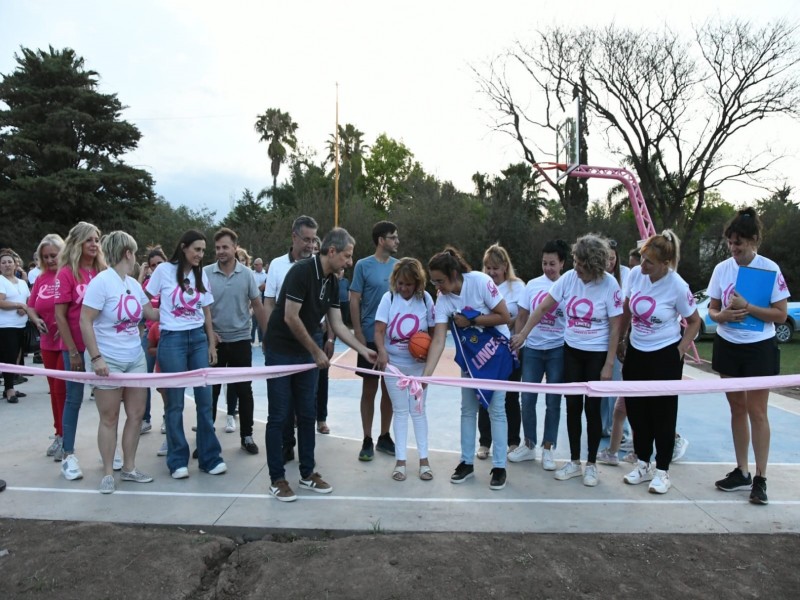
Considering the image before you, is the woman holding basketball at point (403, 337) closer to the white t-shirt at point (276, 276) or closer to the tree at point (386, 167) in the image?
the white t-shirt at point (276, 276)

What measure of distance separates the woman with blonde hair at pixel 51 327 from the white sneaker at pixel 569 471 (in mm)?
4061

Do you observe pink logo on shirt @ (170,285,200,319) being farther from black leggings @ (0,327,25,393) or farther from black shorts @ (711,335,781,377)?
black shorts @ (711,335,781,377)

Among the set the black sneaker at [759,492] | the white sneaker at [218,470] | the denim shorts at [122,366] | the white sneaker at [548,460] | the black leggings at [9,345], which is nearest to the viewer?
the black sneaker at [759,492]

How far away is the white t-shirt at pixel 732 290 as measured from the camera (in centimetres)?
412

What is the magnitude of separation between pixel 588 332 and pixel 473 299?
3.01 ft

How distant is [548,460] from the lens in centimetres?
478

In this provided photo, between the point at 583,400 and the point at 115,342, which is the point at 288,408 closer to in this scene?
the point at 115,342

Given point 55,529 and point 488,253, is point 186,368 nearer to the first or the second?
point 55,529

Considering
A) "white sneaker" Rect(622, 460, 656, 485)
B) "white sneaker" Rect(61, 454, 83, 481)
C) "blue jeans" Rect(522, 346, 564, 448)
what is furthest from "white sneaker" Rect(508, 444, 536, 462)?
"white sneaker" Rect(61, 454, 83, 481)

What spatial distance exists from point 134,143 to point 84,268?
32517 millimetres

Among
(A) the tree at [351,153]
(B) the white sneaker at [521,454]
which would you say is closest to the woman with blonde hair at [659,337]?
(B) the white sneaker at [521,454]

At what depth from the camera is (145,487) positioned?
14.1ft

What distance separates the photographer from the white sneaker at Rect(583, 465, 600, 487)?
14.4ft

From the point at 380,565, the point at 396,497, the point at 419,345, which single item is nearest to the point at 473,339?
the point at 419,345
